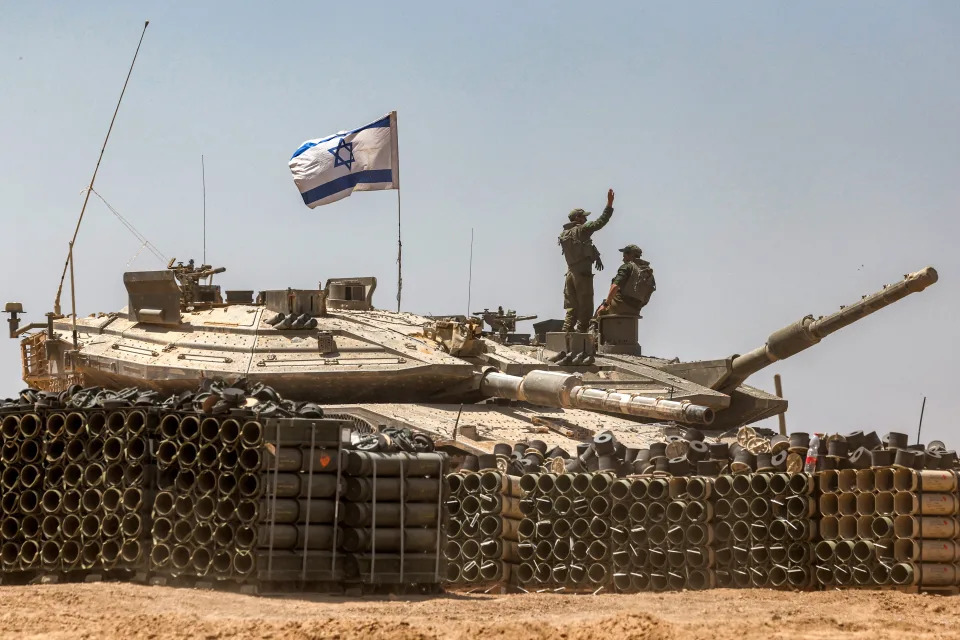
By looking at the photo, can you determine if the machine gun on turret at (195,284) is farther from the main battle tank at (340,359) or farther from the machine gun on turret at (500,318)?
the machine gun on turret at (500,318)

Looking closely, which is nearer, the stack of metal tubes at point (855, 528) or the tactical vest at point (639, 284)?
the stack of metal tubes at point (855, 528)

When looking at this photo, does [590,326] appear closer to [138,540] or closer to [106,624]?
[138,540]

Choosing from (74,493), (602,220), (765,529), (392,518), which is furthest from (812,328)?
(74,493)

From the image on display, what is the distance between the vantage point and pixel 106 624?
10641mm

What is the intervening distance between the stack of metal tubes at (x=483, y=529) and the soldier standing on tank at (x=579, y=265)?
14665 millimetres

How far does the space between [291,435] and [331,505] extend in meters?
0.78

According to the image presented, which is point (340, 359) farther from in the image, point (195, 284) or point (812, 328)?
point (812, 328)

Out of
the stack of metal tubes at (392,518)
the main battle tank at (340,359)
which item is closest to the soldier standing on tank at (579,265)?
the main battle tank at (340,359)

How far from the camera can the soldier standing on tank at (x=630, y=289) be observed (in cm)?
3067

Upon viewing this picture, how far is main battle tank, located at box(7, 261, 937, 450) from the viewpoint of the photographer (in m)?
19.2

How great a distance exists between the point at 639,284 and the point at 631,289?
0.20m

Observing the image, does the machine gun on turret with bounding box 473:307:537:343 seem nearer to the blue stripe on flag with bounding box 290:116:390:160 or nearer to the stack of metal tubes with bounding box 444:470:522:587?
the blue stripe on flag with bounding box 290:116:390:160

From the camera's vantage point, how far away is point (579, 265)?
31.0 m

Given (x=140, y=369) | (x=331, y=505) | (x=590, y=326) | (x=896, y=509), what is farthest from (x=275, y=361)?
(x=590, y=326)
